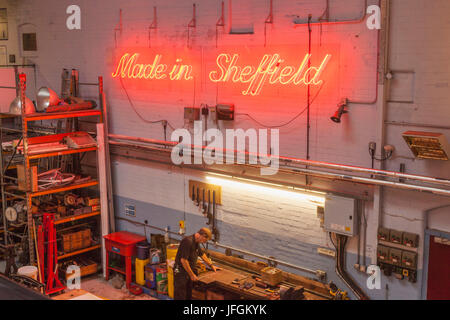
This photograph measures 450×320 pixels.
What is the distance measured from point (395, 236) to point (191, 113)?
13.1 feet

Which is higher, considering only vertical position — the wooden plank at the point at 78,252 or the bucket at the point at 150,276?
the wooden plank at the point at 78,252

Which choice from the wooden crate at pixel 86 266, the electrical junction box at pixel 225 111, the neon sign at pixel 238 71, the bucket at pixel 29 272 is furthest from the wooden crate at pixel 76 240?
the electrical junction box at pixel 225 111

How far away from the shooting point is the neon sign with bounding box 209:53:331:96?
23.8 feet

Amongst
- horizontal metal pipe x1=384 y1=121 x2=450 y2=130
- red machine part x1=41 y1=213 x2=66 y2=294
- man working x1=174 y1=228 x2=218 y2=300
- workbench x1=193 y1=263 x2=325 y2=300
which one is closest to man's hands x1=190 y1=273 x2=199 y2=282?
man working x1=174 y1=228 x2=218 y2=300

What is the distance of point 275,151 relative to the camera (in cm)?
782

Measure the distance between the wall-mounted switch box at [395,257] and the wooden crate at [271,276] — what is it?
67.1 inches

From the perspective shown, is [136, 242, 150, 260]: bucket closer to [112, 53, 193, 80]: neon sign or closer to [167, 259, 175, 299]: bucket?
[167, 259, 175, 299]: bucket

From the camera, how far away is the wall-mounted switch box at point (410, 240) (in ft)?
21.2

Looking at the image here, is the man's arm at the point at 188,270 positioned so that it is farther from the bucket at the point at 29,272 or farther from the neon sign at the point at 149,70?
the neon sign at the point at 149,70

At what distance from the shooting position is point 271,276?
24.6 feet

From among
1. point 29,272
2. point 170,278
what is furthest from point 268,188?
point 29,272

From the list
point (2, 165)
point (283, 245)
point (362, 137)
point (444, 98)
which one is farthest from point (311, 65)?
point (2, 165)

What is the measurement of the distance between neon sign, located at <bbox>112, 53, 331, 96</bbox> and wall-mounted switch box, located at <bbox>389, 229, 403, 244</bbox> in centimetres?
230
